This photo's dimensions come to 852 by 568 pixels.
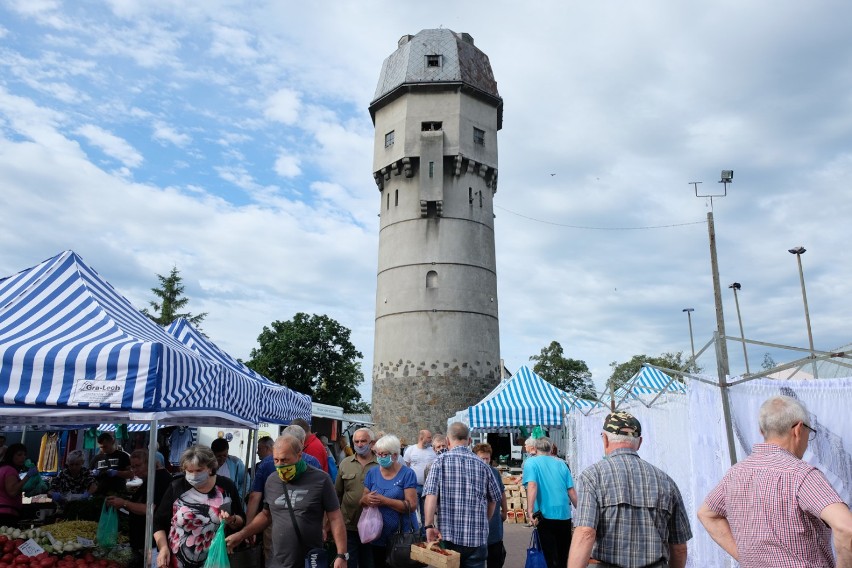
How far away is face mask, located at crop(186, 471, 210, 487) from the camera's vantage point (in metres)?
4.78

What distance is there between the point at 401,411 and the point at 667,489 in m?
23.3

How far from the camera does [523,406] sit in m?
15.0

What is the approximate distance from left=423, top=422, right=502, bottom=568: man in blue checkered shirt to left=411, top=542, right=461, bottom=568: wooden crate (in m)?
0.13

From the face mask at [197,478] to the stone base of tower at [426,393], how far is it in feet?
69.3

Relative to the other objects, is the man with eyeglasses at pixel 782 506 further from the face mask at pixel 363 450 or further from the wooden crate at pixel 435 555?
the face mask at pixel 363 450

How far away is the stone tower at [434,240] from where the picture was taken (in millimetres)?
26328

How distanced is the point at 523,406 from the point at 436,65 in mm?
18422

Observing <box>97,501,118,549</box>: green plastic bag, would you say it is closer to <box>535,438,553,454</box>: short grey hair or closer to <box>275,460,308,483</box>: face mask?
<box>275,460,308,483</box>: face mask

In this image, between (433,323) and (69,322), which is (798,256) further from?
(69,322)

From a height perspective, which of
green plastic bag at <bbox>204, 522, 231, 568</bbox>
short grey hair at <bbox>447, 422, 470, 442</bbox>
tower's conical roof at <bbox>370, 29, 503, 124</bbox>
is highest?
tower's conical roof at <bbox>370, 29, 503, 124</bbox>

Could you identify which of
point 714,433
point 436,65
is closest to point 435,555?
point 714,433

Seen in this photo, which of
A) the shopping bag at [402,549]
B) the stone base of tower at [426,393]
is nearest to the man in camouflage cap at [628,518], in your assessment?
the shopping bag at [402,549]

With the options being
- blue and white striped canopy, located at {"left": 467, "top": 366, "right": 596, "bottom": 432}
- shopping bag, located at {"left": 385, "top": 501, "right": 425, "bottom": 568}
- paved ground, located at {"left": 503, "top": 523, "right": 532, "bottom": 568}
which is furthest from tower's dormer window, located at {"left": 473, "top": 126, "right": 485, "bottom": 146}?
shopping bag, located at {"left": 385, "top": 501, "right": 425, "bottom": 568}

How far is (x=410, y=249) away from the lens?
27375 mm
